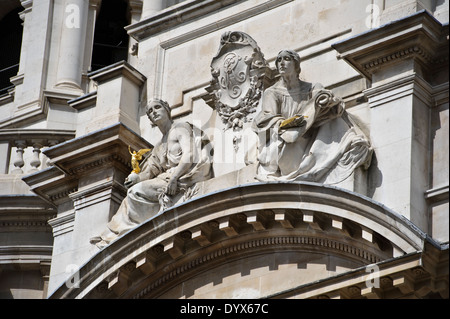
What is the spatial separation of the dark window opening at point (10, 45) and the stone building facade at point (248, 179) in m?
6.47

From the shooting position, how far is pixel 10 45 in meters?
32.7

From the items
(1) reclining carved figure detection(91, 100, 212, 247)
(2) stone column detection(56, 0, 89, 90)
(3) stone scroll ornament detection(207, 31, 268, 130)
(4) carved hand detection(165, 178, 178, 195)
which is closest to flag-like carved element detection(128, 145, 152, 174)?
(1) reclining carved figure detection(91, 100, 212, 247)

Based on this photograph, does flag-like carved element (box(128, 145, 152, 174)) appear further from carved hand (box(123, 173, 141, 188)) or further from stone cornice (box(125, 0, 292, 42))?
stone cornice (box(125, 0, 292, 42))

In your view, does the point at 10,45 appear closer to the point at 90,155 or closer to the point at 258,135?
the point at 90,155

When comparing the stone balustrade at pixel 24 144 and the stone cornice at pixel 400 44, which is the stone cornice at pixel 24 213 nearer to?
the stone balustrade at pixel 24 144

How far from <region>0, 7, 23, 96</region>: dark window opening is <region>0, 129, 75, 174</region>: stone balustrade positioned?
6100mm

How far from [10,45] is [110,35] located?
2122 mm

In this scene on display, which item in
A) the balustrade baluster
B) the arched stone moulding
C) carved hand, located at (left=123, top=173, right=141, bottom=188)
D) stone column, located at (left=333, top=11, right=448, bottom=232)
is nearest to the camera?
the arched stone moulding

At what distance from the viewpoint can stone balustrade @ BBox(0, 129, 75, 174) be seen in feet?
84.3

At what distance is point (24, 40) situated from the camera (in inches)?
1224

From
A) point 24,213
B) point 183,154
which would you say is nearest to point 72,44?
point 24,213

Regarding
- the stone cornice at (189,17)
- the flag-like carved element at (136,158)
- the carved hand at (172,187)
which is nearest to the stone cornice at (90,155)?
the flag-like carved element at (136,158)
